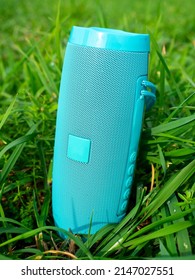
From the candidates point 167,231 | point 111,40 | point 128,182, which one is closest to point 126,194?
point 128,182

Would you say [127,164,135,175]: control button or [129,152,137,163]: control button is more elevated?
[129,152,137,163]: control button

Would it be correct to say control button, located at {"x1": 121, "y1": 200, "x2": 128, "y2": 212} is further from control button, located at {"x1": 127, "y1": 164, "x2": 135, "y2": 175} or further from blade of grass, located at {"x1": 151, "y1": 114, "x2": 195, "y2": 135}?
blade of grass, located at {"x1": 151, "y1": 114, "x2": 195, "y2": 135}

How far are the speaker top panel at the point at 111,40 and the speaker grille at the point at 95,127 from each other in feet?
0.04

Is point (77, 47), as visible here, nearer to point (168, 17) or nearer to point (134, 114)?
point (134, 114)

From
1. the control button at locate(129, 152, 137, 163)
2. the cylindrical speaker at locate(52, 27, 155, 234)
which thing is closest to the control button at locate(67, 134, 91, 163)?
the cylindrical speaker at locate(52, 27, 155, 234)

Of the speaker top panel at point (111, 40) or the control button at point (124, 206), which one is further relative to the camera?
the control button at point (124, 206)

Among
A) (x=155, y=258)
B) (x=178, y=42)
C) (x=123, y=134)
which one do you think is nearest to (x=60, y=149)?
(x=123, y=134)

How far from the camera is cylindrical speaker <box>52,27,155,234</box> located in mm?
942

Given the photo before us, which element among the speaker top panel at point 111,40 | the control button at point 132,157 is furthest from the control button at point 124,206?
the speaker top panel at point 111,40

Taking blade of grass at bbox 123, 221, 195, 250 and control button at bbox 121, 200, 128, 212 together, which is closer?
blade of grass at bbox 123, 221, 195, 250

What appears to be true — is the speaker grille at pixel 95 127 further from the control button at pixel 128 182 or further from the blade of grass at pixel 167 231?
the blade of grass at pixel 167 231

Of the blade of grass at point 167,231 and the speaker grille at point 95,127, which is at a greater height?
the speaker grille at point 95,127

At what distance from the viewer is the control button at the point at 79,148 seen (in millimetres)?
985

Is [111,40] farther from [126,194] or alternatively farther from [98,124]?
[126,194]
